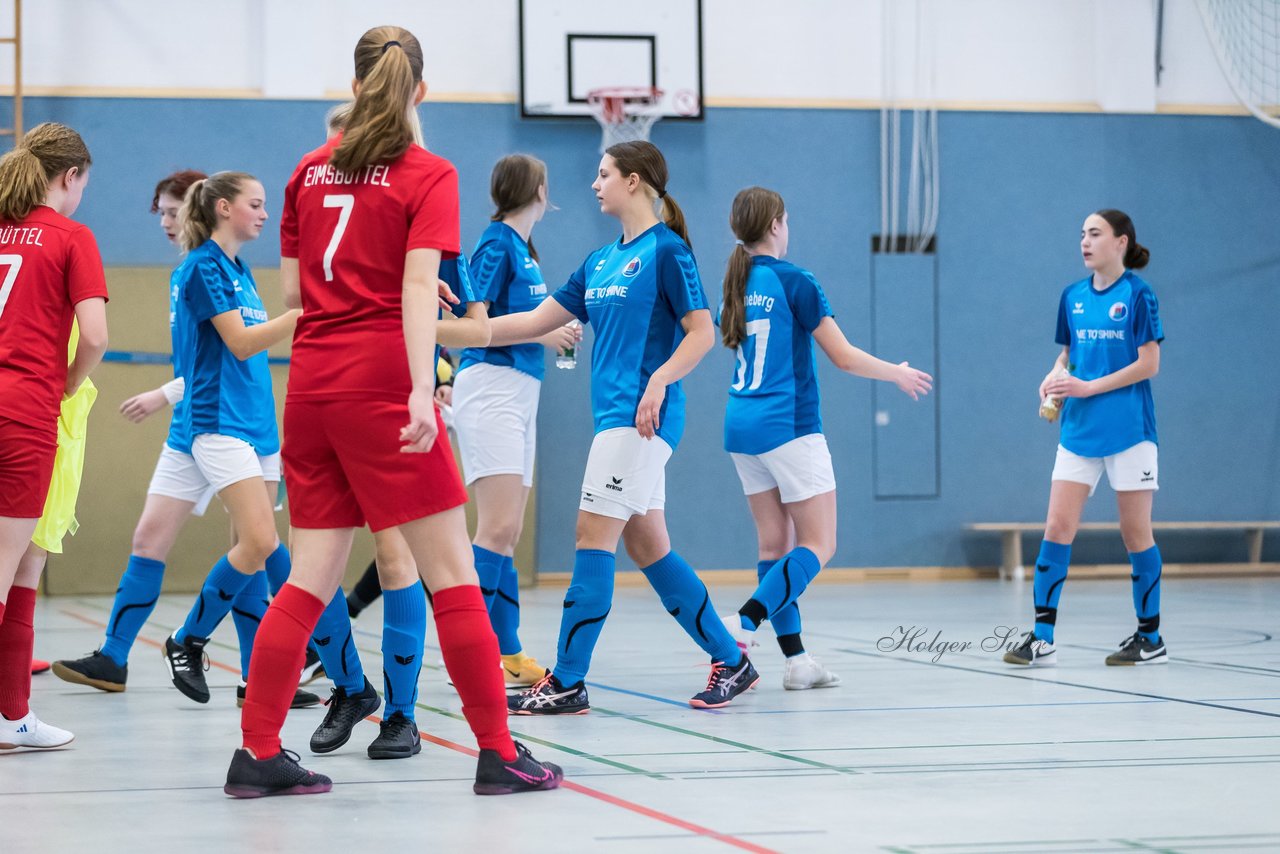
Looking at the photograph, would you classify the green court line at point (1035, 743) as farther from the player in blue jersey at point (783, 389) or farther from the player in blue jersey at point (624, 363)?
the player in blue jersey at point (783, 389)

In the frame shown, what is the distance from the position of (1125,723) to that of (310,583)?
7.56 feet

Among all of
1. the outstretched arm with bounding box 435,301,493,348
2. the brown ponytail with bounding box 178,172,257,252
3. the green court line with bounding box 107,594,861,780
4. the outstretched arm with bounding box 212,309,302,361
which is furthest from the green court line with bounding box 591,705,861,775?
the brown ponytail with bounding box 178,172,257,252

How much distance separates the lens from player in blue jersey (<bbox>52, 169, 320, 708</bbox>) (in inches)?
189

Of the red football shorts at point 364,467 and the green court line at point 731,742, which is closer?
the red football shorts at point 364,467

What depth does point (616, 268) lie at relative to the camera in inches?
173

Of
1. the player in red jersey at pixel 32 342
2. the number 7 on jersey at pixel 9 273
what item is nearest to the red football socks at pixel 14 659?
the player in red jersey at pixel 32 342

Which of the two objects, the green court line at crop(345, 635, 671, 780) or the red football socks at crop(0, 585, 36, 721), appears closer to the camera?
the green court line at crop(345, 635, 671, 780)

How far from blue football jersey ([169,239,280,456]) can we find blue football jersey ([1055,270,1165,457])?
3.01 metres

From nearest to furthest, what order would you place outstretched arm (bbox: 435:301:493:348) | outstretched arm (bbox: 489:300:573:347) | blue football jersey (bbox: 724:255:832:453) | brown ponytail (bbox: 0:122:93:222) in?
outstretched arm (bbox: 435:301:493:348) < brown ponytail (bbox: 0:122:93:222) < outstretched arm (bbox: 489:300:573:347) < blue football jersey (bbox: 724:255:832:453)

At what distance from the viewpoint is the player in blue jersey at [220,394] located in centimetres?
454

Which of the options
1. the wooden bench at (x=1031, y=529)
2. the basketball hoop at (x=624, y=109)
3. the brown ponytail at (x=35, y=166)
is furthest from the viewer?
the wooden bench at (x=1031, y=529)

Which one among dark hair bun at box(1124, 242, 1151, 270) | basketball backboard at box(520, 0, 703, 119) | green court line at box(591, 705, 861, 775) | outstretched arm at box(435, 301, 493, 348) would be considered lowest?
green court line at box(591, 705, 861, 775)

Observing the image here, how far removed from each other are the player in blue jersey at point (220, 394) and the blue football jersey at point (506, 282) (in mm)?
761

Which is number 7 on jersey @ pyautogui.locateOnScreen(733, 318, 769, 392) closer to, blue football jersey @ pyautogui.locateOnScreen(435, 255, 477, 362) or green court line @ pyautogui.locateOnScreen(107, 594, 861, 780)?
green court line @ pyautogui.locateOnScreen(107, 594, 861, 780)
